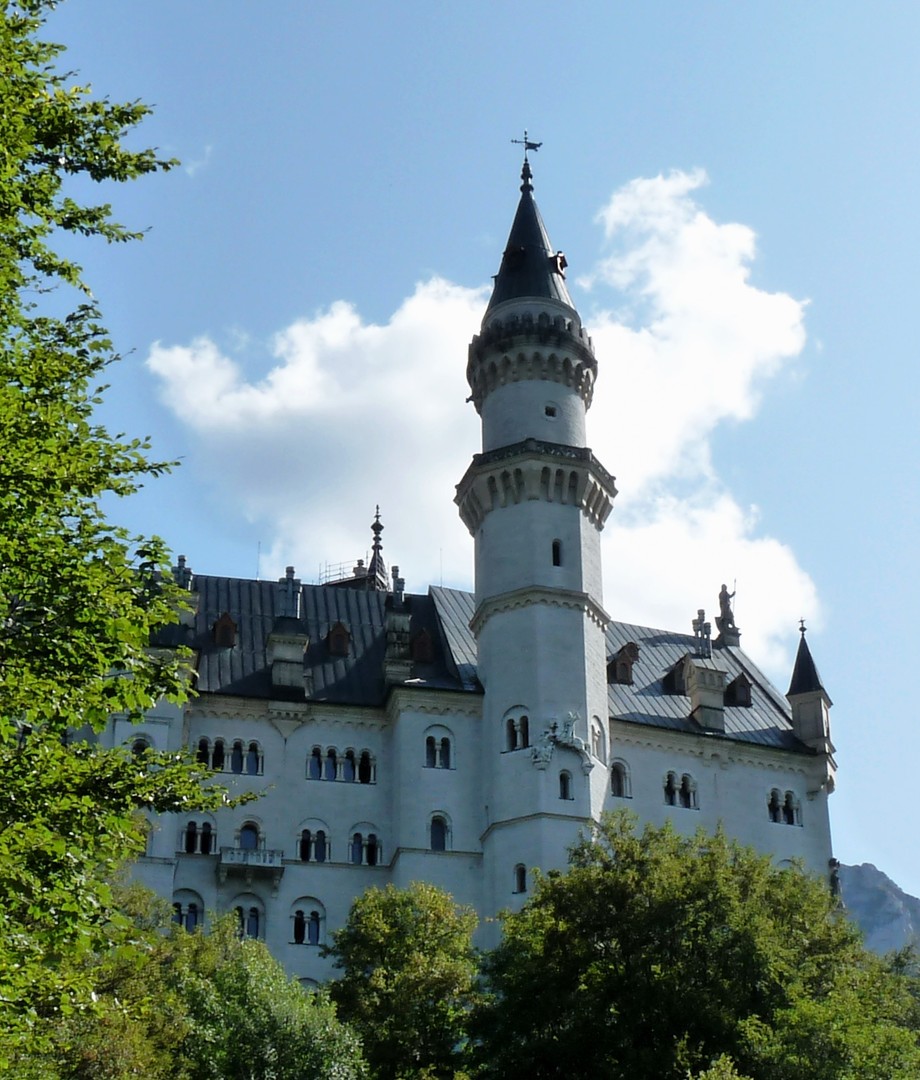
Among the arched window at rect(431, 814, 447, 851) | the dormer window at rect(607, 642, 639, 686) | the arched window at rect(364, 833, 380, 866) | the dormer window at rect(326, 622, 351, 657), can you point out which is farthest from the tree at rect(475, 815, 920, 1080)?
the dormer window at rect(607, 642, 639, 686)

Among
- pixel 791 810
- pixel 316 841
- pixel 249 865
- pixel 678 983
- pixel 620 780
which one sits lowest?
pixel 678 983

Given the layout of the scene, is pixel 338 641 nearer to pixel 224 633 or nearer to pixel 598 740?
pixel 224 633

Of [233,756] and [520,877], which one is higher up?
[233,756]

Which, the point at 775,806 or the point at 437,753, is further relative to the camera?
the point at 775,806

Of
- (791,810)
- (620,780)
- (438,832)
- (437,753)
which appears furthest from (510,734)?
(791,810)

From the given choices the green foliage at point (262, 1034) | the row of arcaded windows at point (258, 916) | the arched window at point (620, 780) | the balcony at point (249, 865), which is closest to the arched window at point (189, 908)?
the row of arcaded windows at point (258, 916)

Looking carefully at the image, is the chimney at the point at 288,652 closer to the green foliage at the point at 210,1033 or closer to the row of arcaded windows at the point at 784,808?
the row of arcaded windows at the point at 784,808

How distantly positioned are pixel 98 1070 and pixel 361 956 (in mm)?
13623

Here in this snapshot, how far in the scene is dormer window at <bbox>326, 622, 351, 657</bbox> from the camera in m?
78.0

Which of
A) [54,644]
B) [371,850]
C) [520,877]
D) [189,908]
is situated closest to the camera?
[54,644]

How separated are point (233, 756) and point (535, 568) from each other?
50.3 feet

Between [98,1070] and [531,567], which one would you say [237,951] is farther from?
[531,567]

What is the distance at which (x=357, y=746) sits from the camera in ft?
245

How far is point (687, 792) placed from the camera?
7794cm
